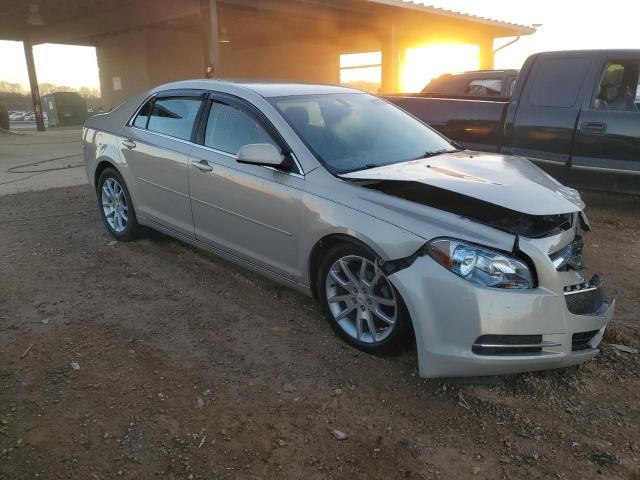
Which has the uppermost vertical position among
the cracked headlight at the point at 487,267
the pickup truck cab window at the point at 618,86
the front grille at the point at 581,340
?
the pickup truck cab window at the point at 618,86

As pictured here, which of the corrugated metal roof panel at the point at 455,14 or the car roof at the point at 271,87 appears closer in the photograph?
the car roof at the point at 271,87

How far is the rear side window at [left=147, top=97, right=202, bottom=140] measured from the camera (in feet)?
13.9

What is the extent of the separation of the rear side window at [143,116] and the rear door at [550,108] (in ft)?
13.3

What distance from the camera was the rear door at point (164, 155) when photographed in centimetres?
420

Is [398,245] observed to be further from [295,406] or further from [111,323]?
[111,323]

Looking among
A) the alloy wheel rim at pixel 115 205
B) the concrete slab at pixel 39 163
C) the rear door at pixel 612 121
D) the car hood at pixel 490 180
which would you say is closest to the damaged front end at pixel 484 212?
the car hood at pixel 490 180

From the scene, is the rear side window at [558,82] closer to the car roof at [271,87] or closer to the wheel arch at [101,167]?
the car roof at [271,87]

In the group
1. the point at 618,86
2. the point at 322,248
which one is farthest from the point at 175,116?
the point at 618,86

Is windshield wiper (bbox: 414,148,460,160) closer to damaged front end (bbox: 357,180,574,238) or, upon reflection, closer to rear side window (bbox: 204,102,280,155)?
damaged front end (bbox: 357,180,574,238)

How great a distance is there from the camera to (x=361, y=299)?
3.11 metres

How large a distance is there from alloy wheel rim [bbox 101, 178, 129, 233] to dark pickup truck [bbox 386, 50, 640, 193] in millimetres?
4207

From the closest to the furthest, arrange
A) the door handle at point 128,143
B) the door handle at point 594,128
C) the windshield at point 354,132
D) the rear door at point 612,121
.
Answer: the windshield at point 354,132 < the door handle at point 128,143 < the rear door at point 612,121 < the door handle at point 594,128

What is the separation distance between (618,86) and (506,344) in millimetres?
4563

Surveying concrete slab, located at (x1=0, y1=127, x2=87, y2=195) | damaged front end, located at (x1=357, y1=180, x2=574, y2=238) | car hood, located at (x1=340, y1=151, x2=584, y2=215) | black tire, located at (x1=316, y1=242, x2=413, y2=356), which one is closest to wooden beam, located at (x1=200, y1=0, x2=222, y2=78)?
concrete slab, located at (x1=0, y1=127, x2=87, y2=195)
